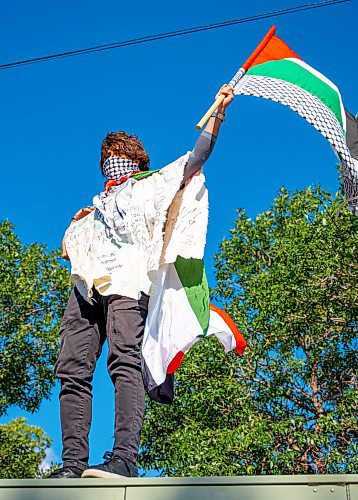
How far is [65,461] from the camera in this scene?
3037 millimetres

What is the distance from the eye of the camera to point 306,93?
391 cm

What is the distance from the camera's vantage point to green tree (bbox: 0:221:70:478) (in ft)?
54.7

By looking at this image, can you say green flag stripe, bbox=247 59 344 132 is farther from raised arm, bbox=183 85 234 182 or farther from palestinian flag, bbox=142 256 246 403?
palestinian flag, bbox=142 256 246 403

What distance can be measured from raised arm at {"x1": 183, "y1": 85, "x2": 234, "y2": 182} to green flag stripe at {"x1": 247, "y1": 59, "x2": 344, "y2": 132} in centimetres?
65

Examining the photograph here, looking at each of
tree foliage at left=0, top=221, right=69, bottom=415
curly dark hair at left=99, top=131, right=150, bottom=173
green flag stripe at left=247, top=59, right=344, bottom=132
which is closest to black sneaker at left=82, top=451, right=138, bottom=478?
curly dark hair at left=99, top=131, right=150, bottom=173

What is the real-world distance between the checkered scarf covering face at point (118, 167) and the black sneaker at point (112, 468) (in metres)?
1.26

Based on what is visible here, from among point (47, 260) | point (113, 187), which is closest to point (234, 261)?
point (47, 260)

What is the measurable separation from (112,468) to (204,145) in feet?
4.41

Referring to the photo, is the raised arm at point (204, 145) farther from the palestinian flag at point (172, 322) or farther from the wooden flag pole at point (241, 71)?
the palestinian flag at point (172, 322)

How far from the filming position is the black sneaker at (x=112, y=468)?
8.80ft

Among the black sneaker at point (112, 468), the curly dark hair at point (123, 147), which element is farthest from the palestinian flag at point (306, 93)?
the black sneaker at point (112, 468)

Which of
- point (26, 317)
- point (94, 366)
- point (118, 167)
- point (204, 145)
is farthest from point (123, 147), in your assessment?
point (26, 317)

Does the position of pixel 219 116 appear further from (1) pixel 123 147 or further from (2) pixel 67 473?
(2) pixel 67 473

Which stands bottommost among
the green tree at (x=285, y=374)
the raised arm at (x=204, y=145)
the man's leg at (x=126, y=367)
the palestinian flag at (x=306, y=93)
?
the man's leg at (x=126, y=367)
